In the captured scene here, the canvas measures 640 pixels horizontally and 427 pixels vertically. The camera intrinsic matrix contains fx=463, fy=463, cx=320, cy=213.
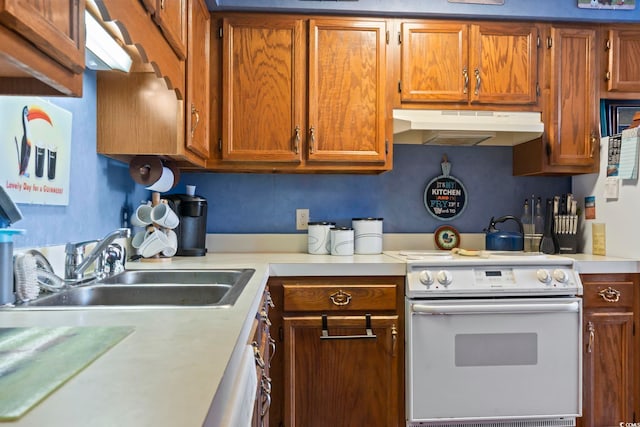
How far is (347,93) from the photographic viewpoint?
239 cm

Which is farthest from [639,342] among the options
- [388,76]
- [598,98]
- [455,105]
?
[388,76]

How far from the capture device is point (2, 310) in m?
1.06

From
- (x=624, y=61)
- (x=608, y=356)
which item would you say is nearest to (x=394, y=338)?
(x=608, y=356)

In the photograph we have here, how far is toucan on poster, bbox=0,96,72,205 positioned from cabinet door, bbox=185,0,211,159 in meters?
0.51

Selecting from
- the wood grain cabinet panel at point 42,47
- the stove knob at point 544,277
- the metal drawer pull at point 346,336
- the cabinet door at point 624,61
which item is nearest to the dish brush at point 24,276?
the wood grain cabinet panel at point 42,47

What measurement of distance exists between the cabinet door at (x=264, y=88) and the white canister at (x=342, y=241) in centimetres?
45

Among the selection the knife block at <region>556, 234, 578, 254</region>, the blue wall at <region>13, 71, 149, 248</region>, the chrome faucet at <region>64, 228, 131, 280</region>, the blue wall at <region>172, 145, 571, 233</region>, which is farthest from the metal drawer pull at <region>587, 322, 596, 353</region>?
the blue wall at <region>13, 71, 149, 248</region>

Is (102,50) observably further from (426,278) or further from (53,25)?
(426,278)

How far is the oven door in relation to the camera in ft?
6.71

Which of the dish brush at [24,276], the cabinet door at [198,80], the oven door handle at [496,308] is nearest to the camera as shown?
the dish brush at [24,276]

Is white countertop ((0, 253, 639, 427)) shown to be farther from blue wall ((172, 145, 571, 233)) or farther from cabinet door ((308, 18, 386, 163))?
blue wall ((172, 145, 571, 233))

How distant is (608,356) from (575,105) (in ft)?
4.25

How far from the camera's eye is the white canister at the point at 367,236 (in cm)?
254

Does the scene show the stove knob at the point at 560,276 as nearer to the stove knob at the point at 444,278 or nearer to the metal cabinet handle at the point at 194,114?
the stove knob at the point at 444,278
